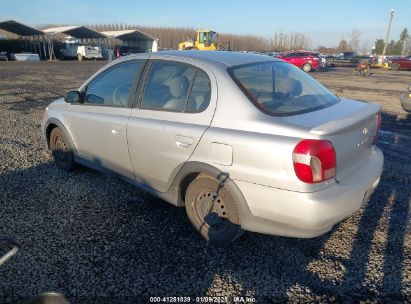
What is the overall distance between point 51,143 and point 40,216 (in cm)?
166

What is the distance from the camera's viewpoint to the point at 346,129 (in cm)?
275

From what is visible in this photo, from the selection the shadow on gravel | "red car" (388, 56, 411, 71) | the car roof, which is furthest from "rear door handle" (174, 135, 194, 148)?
"red car" (388, 56, 411, 71)

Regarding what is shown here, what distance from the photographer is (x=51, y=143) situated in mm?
5055

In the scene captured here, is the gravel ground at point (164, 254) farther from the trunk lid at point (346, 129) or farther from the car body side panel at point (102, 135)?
the trunk lid at point (346, 129)

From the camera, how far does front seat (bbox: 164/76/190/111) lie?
128 inches

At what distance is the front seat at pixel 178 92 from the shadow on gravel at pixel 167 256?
1202 millimetres

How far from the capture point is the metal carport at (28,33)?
38.5 meters

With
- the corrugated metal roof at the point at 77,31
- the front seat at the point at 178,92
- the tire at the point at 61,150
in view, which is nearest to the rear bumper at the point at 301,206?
the front seat at the point at 178,92

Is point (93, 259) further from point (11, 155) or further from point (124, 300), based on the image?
point (11, 155)

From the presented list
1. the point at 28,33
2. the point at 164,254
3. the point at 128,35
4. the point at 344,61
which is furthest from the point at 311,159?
the point at 128,35

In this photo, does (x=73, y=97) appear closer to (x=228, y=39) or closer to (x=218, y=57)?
(x=218, y=57)

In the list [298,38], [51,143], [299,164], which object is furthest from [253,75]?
[298,38]

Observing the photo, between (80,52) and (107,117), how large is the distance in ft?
131

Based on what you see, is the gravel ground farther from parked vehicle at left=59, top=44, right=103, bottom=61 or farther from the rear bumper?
parked vehicle at left=59, top=44, right=103, bottom=61
